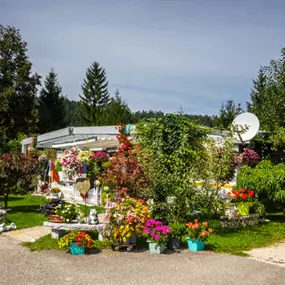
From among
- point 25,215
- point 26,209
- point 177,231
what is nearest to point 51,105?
point 26,209

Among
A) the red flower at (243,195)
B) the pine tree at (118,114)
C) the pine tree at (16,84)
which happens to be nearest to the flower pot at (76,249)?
the red flower at (243,195)

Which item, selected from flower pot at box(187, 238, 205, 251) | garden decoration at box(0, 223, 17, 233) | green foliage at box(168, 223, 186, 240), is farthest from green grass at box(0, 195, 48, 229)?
flower pot at box(187, 238, 205, 251)

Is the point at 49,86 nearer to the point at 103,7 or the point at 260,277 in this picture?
the point at 103,7

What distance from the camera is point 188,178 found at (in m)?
9.00

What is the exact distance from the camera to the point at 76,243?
259 inches

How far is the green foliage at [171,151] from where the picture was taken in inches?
341

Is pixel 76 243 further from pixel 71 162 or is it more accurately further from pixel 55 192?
pixel 55 192

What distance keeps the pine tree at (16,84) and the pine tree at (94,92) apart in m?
11.2

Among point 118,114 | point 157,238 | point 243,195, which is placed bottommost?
point 157,238

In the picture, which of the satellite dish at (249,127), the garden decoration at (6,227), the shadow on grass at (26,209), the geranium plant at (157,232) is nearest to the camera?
the geranium plant at (157,232)

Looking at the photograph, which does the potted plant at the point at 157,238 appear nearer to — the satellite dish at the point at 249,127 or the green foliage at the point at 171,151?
the green foliage at the point at 171,151

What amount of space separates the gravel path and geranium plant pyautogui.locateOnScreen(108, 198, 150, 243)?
363 mm

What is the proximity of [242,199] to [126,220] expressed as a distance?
186 inches

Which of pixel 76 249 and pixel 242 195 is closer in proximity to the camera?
pixel 76 249
